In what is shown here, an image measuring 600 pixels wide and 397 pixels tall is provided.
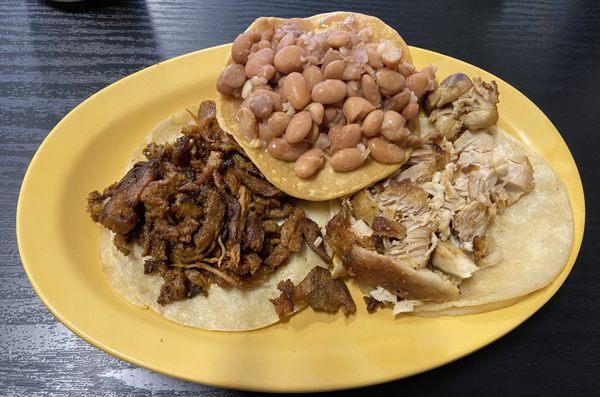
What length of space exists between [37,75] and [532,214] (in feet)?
14.4

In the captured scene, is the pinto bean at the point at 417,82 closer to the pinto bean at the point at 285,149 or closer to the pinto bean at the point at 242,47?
the pinto bean at the point at 285,149

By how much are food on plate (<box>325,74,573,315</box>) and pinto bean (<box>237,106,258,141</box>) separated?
700 mm

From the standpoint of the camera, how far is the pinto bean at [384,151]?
8.71 feet

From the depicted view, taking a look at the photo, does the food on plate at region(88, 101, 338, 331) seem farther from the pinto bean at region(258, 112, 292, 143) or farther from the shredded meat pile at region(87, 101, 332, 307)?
the pinto bean at region(258, 112, 292, 143)

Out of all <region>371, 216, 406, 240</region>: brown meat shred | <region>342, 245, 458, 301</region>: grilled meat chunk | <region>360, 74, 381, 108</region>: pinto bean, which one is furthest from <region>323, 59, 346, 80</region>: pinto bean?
<region>342, 245, 458, 301</region>: grilled meat chunk

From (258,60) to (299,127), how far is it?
0.53 metres

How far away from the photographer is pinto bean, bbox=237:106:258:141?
2635 millimetres

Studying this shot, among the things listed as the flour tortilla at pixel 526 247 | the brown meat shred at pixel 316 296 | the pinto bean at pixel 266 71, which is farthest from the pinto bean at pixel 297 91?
the flour tortilla at pixel 526 247

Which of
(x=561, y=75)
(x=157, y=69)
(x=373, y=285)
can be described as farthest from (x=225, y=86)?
(x=561, y=75)

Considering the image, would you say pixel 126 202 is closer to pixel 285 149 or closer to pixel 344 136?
pixel 285 149

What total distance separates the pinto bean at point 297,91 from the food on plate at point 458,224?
2.14 ft

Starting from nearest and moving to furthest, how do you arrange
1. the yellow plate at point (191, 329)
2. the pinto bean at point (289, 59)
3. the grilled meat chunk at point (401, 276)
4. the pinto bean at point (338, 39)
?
the yellow plate at point (191, 329) < the grilled meat chunk at point (401, 276) < the pinto bean at point (289, 59) < the pinto bean at point (338, 39)

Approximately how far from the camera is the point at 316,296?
2621mm

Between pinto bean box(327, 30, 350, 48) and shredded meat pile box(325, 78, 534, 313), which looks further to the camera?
pinto bean box(327, 30, 350, 48)
